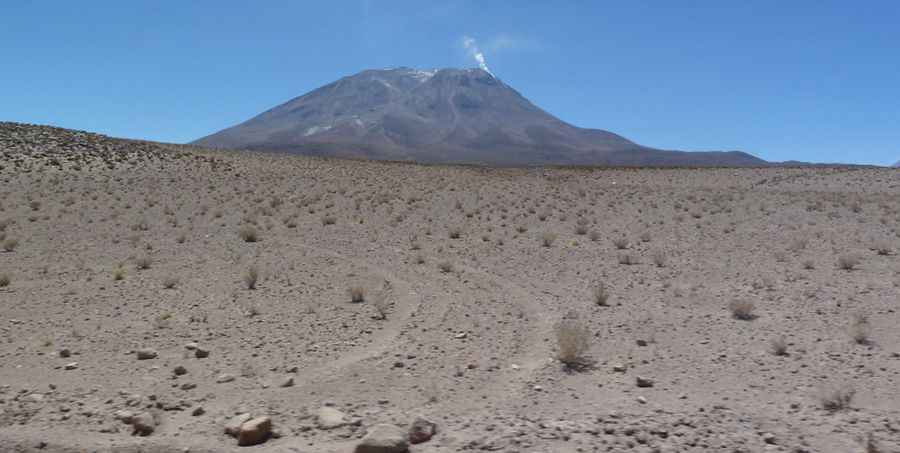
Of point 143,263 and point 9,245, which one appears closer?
point 143,263

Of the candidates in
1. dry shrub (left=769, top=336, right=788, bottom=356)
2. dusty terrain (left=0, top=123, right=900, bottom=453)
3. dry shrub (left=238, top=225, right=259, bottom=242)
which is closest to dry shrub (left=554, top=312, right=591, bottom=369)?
dusty terrain (left=0, top=123, right=900, bottom=453)

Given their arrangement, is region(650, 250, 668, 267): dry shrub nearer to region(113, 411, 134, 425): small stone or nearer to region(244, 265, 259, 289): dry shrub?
region(244, 265, 259, 289): dry shrub

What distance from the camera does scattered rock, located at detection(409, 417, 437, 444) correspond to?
640cm

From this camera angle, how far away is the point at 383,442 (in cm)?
617

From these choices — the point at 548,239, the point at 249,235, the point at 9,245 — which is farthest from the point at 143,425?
the point at 548,239

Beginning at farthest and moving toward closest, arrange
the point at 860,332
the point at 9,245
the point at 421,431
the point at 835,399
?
1. the point at 9,245
2. the point at 860,332
3. the point at 835,399
4. the point at 421,431

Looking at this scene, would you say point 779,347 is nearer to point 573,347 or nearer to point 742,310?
point 742,310

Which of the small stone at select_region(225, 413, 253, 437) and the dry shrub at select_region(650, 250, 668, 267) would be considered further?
the dry shrub at select_region(650, 250, 668, 267)

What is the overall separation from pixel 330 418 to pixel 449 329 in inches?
137

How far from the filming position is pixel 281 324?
34.2ft

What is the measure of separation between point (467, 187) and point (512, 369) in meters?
27.1

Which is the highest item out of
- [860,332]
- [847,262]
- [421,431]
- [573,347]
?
[847,262]

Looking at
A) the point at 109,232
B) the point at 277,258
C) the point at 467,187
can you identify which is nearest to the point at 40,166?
the point at 109,232

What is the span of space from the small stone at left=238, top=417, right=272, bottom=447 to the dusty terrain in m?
0.13
